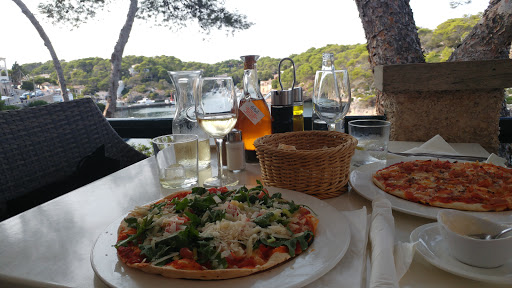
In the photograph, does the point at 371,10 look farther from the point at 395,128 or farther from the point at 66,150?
the point at 66,150

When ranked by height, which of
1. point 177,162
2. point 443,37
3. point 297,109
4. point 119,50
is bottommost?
point 177,162

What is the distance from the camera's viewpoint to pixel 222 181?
114cm

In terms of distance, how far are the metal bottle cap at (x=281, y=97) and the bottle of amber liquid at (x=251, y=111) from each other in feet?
0.21

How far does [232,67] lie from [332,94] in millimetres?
1601

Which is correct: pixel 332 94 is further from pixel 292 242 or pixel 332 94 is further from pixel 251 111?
pixel 292 242

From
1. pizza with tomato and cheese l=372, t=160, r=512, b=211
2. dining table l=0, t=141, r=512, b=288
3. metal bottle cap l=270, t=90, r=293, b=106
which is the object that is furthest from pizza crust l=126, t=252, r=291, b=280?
metal bottle cap l=270, t=90, r=293, b=106

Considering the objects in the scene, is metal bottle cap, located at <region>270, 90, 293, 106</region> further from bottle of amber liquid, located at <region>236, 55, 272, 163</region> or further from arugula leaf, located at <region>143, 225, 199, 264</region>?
arugula leaf, located at <region>143, 225, 199, 264</region>

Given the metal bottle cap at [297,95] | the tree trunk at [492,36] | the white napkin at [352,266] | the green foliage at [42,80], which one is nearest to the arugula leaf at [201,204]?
the white napkin at [352,266]

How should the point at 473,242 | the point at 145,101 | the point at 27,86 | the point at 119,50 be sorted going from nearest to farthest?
1. the point at 473,242
2. the point at 145,101
3. the point at 27,86
4. the point at 119,50

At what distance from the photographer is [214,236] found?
632 millimetres

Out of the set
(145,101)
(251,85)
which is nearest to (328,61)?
(251,85)

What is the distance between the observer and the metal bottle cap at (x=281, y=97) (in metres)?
1.28

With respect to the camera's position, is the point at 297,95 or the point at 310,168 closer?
the point at 310,168

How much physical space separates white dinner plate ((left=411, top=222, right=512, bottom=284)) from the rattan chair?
5.60 feet
